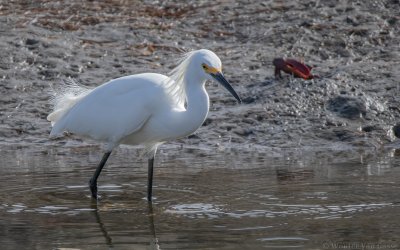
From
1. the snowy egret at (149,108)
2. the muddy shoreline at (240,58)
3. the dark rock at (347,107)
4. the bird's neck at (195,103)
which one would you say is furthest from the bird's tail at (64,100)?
the dark rock at (347,107)

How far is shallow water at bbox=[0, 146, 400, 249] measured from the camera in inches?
278

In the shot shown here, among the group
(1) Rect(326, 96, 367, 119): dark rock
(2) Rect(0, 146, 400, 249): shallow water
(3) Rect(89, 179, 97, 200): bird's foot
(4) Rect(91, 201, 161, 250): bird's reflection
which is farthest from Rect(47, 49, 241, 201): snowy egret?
(1) Rect(326, 96, 367, 119): dark rock

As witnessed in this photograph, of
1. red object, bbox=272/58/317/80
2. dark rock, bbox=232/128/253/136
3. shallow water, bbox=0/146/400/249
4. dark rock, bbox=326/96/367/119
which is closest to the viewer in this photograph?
shallow water, bbox=0/146/400/249

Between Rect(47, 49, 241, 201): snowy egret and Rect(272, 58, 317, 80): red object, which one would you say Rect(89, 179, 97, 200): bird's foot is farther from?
Rect(272, 58, 317, 80): red object

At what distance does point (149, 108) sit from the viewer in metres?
8.72

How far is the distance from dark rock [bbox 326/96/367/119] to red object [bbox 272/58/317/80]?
518mm

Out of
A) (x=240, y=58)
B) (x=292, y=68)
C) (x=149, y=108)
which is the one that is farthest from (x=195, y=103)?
(x=240, y=58)

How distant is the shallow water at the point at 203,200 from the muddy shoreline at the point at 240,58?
2.20 feet

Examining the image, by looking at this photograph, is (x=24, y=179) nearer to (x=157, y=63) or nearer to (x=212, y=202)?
(x=212, y=202)

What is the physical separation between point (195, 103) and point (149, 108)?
0.50m

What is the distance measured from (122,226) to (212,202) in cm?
101

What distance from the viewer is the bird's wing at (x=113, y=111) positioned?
8742 mm

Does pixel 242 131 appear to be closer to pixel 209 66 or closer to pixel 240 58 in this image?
pixel 240 58

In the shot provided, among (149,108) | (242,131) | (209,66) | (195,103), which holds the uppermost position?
(209,66)
